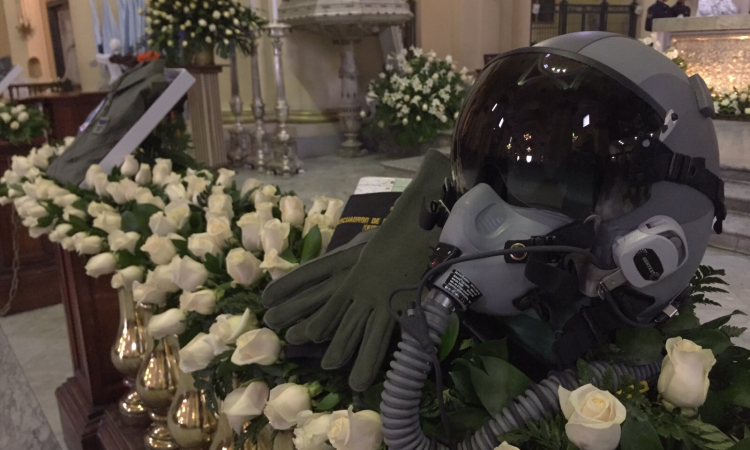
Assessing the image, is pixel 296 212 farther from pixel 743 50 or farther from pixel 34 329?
pixel 743 50

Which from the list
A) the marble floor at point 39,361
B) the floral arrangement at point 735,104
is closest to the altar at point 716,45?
the floral arrangement at point 735,104

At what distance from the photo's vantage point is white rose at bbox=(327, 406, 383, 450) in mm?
562

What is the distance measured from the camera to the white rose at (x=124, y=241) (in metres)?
1.10

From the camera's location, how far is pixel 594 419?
0.48 m

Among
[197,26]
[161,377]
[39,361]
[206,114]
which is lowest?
[39,361]

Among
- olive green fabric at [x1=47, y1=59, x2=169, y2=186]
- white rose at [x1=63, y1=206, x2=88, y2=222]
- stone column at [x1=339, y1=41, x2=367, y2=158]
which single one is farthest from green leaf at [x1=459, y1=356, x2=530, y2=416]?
stone column at [x1=339, y1=41, x2=367, y2=158]

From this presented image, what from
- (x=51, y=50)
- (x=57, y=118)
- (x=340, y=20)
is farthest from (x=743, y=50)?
(x=51, y=50)

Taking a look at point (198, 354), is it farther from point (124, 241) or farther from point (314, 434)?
point (124, 241)

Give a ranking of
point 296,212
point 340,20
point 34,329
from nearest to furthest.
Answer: point 296,212
point 34,329
point 340,20

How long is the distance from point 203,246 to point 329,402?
379 millimetres

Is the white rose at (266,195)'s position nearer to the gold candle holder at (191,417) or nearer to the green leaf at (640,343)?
the gold candle holder at (191,417)

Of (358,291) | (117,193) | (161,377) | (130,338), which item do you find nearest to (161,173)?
(117,193)

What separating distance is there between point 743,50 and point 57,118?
219 inches

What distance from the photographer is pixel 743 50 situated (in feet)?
17.3
